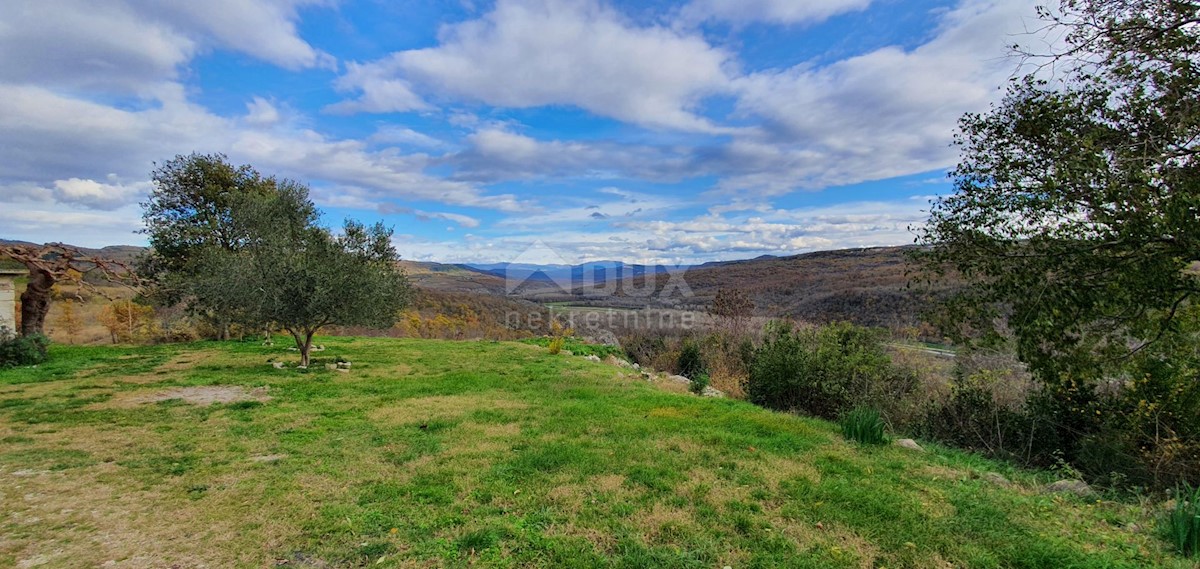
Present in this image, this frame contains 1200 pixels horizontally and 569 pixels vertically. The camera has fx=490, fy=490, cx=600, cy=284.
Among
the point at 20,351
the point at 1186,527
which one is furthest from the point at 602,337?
the point at 1186,527

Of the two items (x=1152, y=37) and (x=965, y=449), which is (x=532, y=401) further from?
(x=1152, y=37)

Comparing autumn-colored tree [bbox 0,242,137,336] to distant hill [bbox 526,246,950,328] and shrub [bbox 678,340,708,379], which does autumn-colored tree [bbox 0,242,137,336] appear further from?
distant hill [bbox 526,246,950,328]

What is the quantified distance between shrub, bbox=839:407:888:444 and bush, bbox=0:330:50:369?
1944 cm

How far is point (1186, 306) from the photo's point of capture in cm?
648

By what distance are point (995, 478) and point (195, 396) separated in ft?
43.0

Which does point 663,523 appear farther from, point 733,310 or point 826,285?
point 826,285

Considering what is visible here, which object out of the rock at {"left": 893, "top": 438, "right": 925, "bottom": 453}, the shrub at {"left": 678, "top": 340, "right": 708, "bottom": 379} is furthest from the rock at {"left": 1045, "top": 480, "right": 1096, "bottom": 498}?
the shrub at {"left": 678, "top": 340, "right": 708, "bottom": 379}

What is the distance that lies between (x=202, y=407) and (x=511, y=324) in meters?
24.2

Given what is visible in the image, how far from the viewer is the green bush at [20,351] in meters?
12.6

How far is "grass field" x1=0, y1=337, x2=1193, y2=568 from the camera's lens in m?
3.85

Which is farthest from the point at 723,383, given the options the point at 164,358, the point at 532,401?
the point at 164,358

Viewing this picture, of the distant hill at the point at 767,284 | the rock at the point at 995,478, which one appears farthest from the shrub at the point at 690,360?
the rock at the point at 995,478

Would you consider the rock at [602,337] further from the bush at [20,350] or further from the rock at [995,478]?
the bush at [20,350]

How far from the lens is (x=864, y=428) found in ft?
22.6
